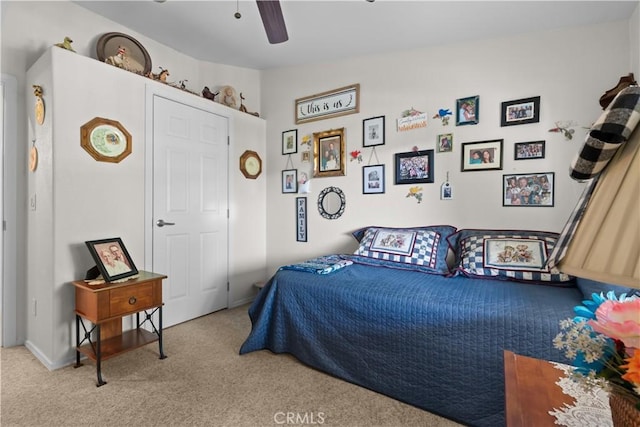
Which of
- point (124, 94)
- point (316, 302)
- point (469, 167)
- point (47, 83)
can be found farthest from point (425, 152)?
point (47, 83)

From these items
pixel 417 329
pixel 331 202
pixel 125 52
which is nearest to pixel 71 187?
pixel 125 52

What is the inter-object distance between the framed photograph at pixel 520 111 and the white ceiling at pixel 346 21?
1.80 feet

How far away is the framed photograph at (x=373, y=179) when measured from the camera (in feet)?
10.3

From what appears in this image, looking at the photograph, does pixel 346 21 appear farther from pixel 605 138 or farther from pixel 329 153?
pixel 605 138

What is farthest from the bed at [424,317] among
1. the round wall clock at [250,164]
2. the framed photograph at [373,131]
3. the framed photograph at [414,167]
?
the round wall clock at [250,164]

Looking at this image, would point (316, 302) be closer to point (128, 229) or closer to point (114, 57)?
point (128, 229)

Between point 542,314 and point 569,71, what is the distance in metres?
1.93

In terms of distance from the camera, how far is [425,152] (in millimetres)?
2902

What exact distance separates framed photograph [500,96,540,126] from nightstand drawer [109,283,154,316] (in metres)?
3.00

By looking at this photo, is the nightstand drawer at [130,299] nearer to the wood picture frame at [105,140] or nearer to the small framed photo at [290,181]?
the wood picture frame at [105,140]

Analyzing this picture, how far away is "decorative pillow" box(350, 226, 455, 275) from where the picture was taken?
2.51 meters

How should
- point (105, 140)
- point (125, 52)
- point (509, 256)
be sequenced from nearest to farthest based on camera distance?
point (509, 256), point (105, 140), point (125, 52)

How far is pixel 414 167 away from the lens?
2957 mm

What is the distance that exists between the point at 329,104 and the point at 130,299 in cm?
254
